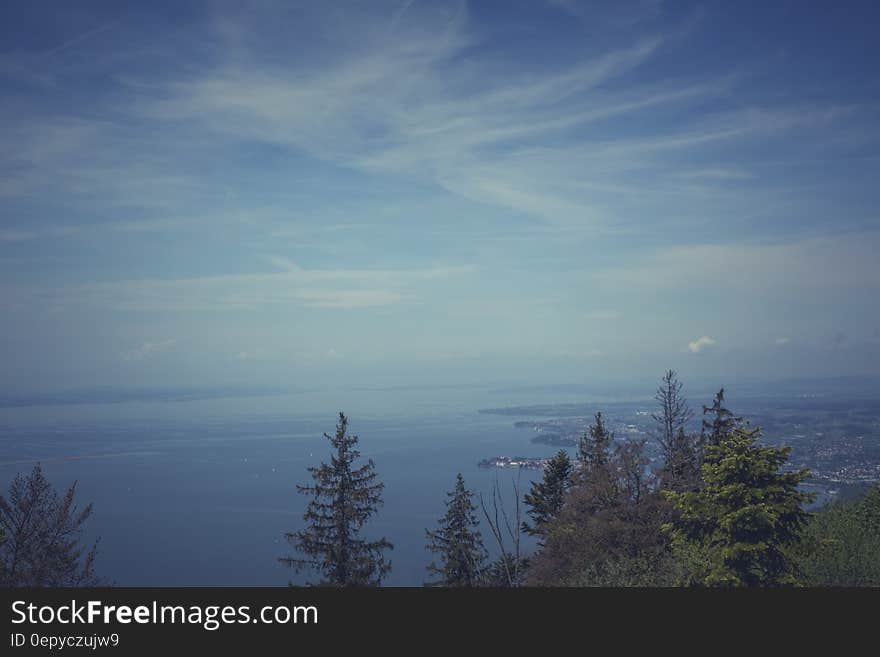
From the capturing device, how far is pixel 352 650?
4.03m

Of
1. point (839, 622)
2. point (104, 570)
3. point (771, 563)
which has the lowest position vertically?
point (104, 570)

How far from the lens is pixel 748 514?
1430 cm

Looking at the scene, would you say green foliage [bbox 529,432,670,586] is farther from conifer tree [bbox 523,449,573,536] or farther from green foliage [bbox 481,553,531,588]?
conifer tree [bbox 523,449,573,536]

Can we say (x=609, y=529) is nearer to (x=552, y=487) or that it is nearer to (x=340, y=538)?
(x=340, y=538)

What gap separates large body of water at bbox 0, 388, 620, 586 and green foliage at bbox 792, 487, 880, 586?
35137 mm

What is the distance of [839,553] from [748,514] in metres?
9.70

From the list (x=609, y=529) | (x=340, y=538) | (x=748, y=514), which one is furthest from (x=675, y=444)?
(x=340, y=538)

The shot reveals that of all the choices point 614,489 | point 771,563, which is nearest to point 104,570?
point 614,489

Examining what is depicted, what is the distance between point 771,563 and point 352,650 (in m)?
14.7

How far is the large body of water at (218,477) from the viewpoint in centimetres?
6606

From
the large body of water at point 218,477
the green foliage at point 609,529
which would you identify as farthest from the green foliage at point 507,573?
the large body of water at point 218,477

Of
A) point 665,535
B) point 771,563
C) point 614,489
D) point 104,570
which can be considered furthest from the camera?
point 104,570

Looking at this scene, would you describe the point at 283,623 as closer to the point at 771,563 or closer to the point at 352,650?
the point at 352,650

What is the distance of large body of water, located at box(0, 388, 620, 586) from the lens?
66.1 metres
